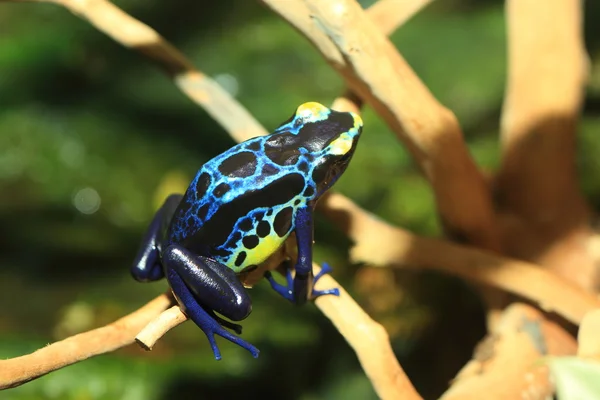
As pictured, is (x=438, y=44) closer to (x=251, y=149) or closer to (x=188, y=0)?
(x=188, y=0)

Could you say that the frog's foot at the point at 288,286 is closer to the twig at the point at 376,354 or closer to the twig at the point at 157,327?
the twig at the point at 376,354

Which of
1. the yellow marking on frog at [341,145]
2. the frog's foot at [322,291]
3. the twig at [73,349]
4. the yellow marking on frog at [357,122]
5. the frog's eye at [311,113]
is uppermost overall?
the frog's eye at [311,113]

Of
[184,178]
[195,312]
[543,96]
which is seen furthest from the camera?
[184,178]

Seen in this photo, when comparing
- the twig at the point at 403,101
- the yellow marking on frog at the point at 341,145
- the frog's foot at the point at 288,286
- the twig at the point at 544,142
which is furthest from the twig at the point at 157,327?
the twig at the point at 544,142

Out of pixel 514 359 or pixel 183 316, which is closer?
pixel 183 316

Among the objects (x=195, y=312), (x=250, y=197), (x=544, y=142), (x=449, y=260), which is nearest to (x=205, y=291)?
(x=195, y=312)

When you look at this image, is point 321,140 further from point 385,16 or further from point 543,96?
point 543,96

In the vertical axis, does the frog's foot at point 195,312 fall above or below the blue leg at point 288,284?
above
